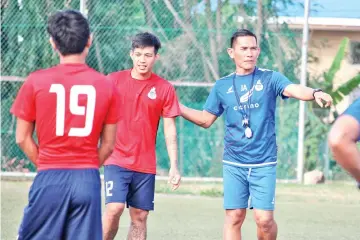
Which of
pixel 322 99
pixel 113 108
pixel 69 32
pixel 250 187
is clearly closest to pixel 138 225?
pixel 250 187

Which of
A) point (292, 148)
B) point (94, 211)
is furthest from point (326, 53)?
point (94, 211)

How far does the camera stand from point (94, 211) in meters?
5.67

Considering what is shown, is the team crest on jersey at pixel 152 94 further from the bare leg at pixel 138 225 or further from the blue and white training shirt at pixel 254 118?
the bare leg at pixel 138 225

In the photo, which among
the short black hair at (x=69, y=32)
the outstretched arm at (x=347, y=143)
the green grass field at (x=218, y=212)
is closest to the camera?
the outstretched arm at (x=347, y=143)

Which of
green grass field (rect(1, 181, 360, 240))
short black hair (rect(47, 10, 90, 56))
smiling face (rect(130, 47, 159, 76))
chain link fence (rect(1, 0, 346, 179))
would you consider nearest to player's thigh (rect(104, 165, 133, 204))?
smiling face (rect(130, 47, 159, 76))

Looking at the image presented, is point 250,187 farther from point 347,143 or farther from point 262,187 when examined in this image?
point 347,143

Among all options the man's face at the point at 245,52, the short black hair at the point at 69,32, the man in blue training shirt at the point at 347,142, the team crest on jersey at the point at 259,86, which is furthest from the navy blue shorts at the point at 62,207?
the man's face at the point at 245,52

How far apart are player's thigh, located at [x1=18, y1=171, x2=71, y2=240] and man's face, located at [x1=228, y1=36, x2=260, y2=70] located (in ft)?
10.6

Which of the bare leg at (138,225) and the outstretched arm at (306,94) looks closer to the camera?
the outstretched arm at (306,94)

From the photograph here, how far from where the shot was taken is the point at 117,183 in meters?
8.19

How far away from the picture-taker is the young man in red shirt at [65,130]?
5.60 m

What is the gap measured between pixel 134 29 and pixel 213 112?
751cm

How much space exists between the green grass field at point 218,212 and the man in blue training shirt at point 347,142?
624cm

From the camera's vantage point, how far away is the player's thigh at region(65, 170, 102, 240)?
5617mm
